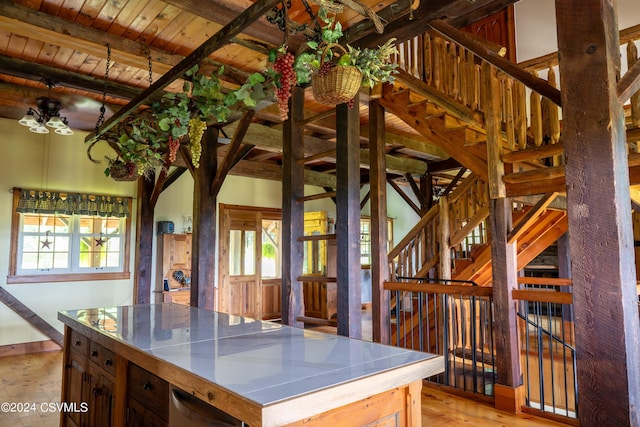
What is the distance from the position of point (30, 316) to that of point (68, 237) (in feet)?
3.68

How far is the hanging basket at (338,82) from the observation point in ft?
6.55

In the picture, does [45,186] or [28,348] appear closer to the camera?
[28,348]

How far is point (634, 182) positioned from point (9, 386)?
20.2 feet

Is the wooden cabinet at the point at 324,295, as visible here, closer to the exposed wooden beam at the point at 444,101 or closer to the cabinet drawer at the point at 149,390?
the exposed wooden beam at the point at 444,101

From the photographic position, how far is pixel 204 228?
4.36m

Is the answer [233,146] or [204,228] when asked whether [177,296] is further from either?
[233,146]

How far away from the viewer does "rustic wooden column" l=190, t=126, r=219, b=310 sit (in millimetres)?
4336

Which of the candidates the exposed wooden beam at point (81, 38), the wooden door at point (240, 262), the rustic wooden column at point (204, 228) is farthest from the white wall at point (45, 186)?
the exposed wooden beam at point (81, 38)

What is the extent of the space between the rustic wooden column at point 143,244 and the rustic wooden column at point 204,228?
2.41 meters

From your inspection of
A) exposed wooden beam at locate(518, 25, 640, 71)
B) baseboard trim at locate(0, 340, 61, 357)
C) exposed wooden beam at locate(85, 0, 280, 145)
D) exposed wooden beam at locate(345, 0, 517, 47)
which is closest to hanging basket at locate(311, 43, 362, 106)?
exposed wooden beam at locate(85, 0, 280, 145)

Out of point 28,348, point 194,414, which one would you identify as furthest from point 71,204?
point 194,414

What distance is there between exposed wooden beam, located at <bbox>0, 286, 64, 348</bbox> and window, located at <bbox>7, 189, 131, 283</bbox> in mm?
218

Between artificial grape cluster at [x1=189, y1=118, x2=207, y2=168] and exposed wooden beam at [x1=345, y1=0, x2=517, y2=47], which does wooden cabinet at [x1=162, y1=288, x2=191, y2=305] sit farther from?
exposed wooden beam at [x1=345, y1=0, x2=517, y2=47]

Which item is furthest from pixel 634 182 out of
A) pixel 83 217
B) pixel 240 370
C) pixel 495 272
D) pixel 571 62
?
pixel 83 217
